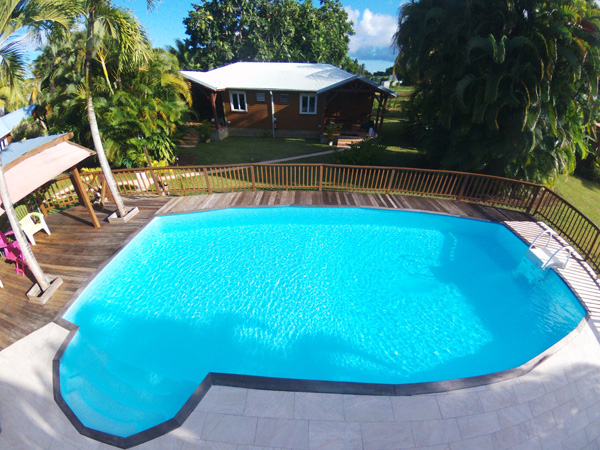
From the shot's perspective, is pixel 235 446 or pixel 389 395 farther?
pixel 389 395

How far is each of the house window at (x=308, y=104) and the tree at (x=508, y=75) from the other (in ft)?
30.6

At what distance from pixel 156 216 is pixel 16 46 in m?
6.08

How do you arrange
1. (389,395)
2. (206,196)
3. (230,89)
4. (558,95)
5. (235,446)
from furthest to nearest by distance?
(230,89) → (206,196) → (558,95) → (389,395) → (235,446)

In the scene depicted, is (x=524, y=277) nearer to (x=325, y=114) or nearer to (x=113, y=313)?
(x=113, y=313)

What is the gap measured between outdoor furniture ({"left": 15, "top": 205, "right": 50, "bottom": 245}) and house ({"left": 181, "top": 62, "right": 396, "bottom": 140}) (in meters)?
14.2

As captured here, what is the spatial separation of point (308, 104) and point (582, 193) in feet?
58.8

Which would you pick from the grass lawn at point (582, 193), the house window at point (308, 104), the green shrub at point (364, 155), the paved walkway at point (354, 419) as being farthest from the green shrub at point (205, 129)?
the grass lawn at point (582, 193)

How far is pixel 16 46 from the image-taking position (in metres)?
5.29

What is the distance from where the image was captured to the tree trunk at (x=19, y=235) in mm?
5848

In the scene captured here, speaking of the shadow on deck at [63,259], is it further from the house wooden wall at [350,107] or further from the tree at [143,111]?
the house wooden wall at [350,107]

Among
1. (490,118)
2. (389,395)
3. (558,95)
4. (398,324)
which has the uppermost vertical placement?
(558,95)

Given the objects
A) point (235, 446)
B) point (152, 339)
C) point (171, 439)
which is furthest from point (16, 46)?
point (235, 446)

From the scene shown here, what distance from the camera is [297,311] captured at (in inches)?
286

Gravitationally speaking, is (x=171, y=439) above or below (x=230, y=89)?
below
